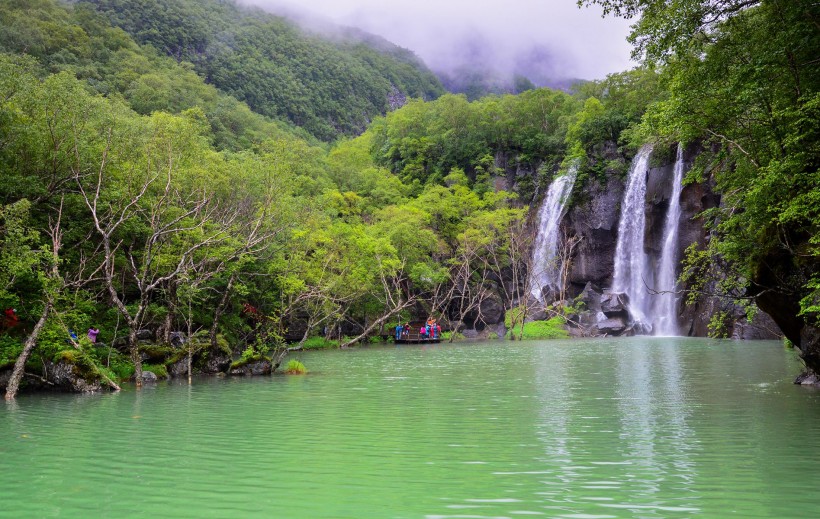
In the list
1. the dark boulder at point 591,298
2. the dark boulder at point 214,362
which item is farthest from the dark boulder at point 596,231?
the dark boulder at point 214,362

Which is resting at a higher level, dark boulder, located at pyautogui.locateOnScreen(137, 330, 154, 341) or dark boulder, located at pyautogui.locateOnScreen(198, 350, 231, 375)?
dark boulder, located at pyautogui.locateOnScreen(137, 330, 154, 341)

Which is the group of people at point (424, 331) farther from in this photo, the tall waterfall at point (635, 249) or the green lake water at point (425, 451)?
the green lake water at point (425, 451)

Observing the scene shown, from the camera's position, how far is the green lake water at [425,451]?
605 cm

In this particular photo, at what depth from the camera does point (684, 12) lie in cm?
1257

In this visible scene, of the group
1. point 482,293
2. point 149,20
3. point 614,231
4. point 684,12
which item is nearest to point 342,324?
point 482,293

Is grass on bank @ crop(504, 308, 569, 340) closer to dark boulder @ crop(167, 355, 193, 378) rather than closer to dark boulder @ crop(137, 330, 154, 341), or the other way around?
dark boulder @ crop(137, 330, 154, 341)

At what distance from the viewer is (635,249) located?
46531 mm

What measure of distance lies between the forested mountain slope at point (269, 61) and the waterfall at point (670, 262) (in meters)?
74.3

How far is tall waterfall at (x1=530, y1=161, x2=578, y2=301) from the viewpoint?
53844mm

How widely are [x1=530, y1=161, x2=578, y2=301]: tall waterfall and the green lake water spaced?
121 feet

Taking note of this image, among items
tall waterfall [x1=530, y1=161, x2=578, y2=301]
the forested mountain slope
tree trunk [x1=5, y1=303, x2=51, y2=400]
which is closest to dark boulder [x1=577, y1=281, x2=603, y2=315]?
tall waterfall [x1=530, y1=161, x2=578, y2=301]

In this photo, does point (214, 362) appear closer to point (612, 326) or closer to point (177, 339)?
point (177, 339)

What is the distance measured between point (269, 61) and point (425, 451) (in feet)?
383

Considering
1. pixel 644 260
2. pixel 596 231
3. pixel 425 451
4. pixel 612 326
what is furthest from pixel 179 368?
pixel 596 231
